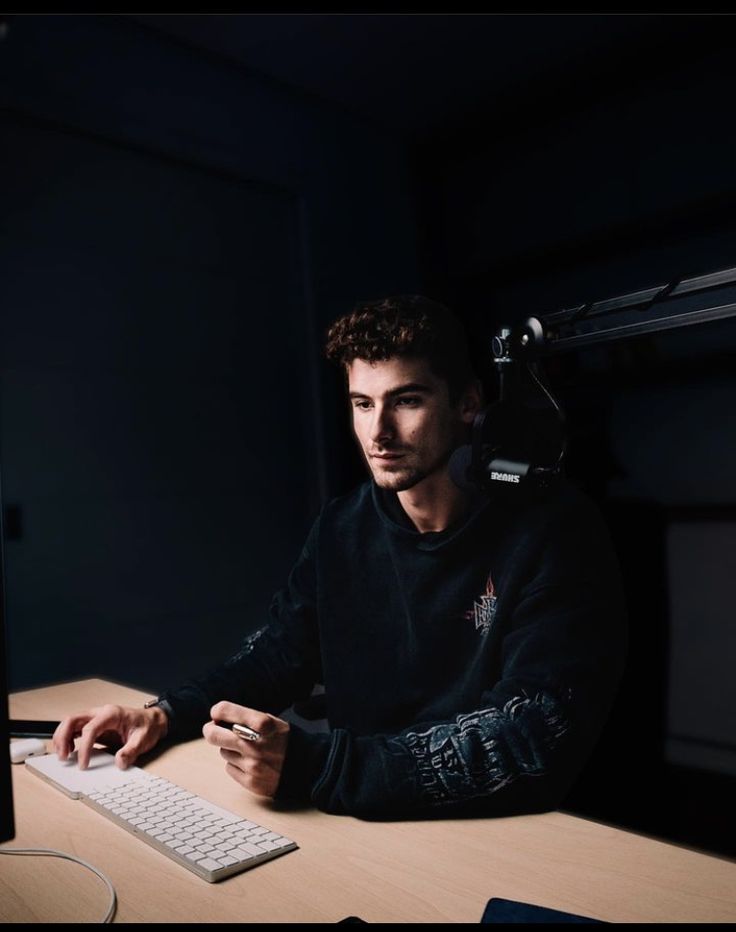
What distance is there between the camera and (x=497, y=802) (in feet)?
3.20

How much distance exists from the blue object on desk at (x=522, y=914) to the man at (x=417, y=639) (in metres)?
0.23

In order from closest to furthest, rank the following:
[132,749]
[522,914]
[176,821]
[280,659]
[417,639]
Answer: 1. [522,914]
2. [176,821]
3. [132,749]
4. [417,639]
5. [280,659]

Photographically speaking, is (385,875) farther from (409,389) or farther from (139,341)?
(139,341)

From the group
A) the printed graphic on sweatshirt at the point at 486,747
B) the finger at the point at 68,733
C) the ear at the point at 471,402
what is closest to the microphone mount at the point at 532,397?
the ear at the point at 471,402

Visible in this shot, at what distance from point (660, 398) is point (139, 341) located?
1.23m

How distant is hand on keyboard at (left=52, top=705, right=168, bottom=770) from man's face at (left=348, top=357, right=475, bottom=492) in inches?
21.3

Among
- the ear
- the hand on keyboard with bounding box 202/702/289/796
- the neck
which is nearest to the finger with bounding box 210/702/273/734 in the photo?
the hand on keyboard with bounding box 202/702/289/796

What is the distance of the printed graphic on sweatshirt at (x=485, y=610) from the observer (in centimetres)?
118

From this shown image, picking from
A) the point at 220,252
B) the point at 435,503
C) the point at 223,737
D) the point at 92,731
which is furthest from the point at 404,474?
the point at 220,252

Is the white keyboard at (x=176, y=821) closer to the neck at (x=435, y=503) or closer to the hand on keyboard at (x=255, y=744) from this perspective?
the hand on keyboard at (x=255, y=744)

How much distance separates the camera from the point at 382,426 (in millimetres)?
1316

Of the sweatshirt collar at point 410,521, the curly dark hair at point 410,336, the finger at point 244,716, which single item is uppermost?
the curly dark hair at point 410,336

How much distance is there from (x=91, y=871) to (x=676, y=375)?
975 millimetres

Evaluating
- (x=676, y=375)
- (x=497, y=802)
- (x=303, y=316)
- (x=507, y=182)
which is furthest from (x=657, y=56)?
(x=497, y=802)
